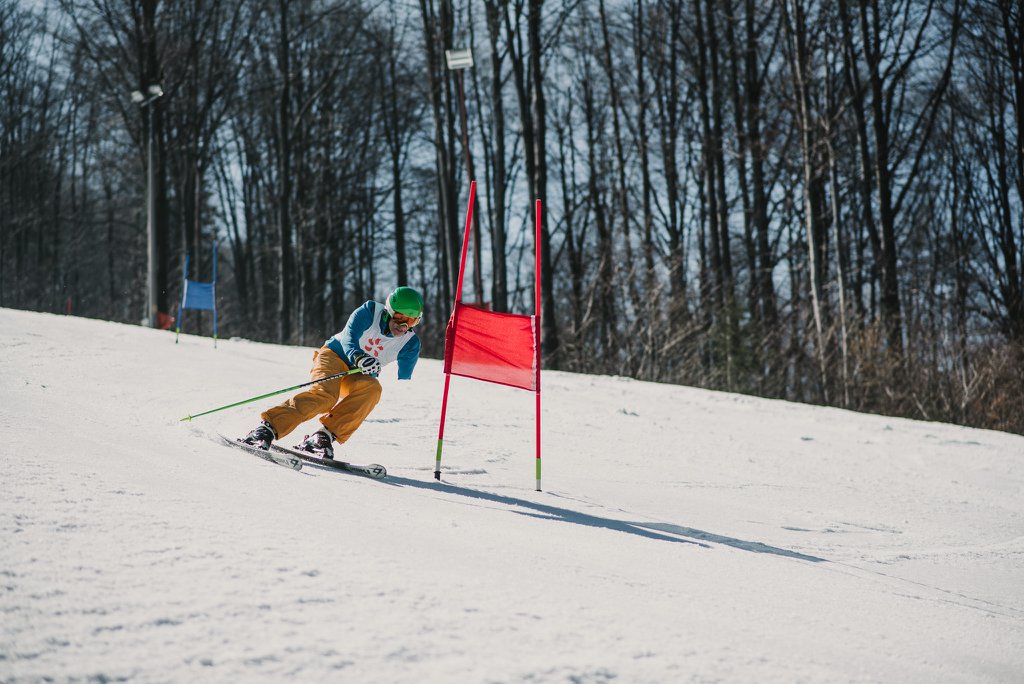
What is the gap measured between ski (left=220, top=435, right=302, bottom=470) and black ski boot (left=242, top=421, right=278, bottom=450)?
0.13 feet

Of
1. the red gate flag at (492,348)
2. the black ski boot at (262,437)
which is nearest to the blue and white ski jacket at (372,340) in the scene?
the red gate flag at (492,348)

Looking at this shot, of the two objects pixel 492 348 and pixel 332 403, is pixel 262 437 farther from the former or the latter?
pixel 492 348

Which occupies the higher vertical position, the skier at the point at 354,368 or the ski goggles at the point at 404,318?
the ski goggles at the point at 404,318

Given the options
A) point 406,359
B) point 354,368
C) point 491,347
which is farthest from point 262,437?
point 491,347

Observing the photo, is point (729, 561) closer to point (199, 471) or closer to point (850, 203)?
point (199, 471)

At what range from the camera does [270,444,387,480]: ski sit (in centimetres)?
484

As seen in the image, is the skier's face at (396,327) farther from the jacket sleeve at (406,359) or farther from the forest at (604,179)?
the forest at (604,179)

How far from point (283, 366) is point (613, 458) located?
515cm

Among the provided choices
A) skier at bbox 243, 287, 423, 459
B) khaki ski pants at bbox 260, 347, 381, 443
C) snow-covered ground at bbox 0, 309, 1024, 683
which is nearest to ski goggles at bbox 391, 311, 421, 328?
skier at bbox 243, 287, 423, 459

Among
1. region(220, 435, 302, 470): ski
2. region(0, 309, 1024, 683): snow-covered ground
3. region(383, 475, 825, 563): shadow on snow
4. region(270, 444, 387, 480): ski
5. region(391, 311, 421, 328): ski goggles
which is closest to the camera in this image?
region(0, 309, 1024, 683): snow-covered ground

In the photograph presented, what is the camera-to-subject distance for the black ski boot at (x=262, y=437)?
4952mm

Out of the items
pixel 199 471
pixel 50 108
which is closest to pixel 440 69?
pixel 199 471

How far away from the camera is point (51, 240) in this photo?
34.2 m

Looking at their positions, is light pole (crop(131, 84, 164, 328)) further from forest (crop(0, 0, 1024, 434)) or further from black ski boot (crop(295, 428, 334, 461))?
black ski boot (crop(295, 428, 334, 461))
